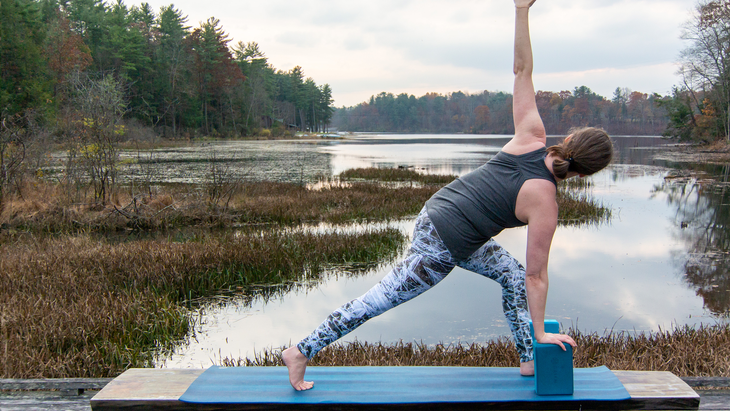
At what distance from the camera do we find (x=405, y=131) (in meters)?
159

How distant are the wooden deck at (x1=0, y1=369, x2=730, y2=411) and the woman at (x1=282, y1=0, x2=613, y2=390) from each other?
0.55 meters

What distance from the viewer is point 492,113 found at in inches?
4825

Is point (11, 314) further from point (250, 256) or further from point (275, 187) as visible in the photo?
point (275, 187)

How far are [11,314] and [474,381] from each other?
4.40 meters

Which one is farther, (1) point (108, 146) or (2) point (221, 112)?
(2) point (221, 112)

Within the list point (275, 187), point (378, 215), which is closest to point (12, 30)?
→ point (275, 187)

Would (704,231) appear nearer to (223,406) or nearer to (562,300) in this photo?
(562,300)

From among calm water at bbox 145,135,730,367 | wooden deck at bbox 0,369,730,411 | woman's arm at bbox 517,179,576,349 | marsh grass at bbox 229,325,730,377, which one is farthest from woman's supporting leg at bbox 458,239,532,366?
calm water at bbox 145,135,730,367

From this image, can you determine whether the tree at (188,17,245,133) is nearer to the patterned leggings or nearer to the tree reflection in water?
the tree reflection in water

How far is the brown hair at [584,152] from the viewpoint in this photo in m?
2.24

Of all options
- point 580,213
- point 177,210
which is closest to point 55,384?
point 177,210

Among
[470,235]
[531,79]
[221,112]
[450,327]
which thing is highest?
[221,112]

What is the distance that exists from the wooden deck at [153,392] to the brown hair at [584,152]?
1.21 m

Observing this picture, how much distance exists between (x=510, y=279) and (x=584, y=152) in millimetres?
856
